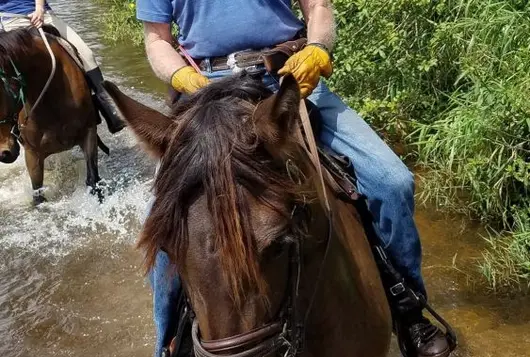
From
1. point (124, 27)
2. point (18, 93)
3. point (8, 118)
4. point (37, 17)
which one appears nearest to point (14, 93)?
point (18, 93)

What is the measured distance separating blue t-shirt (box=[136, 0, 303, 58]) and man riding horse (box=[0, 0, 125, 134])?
11.8ft

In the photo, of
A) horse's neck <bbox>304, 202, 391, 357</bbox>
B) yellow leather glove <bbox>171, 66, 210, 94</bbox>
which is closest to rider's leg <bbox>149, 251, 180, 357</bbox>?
horse's neck <bbox>304, 202, 391, 357</bbox>

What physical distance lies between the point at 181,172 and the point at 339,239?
0.85 m

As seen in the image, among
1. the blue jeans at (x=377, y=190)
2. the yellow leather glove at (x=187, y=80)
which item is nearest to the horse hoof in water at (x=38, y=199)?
the blue jeans at (x=377, y=190)

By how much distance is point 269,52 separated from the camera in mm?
2969

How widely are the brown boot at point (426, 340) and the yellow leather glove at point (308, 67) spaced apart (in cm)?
131

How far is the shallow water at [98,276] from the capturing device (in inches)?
183

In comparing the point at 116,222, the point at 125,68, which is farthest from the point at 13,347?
the point at 125,68

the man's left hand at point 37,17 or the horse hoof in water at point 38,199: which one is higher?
the man's left hand at point 37,17

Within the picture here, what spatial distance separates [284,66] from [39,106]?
13.7 feet

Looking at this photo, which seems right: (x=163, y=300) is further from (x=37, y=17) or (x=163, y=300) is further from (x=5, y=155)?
(x=37, y=17)

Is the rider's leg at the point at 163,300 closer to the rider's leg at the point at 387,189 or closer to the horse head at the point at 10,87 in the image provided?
the rider's leg at the point at 387,189

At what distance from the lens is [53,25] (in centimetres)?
693

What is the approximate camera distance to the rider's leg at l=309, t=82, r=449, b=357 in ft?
9.51
